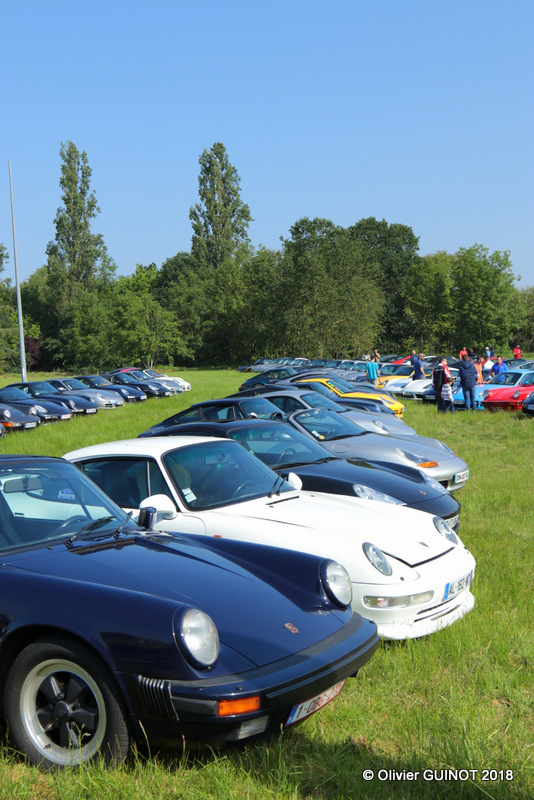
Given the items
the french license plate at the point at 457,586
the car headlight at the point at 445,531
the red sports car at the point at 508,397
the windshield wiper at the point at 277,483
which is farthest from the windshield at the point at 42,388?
the french license plate at the point at 457,586

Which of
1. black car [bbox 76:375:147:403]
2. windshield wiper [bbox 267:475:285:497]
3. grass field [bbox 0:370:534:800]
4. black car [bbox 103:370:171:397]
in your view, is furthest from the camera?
black car [bbox 103:370:171:397]

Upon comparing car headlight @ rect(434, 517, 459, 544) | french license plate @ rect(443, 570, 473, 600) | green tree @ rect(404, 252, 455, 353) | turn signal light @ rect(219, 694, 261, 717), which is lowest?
french license plate @ rect(443, 570, 473, 600)

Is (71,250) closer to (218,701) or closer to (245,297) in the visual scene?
(245,297)

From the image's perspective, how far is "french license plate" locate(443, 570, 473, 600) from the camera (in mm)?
4803

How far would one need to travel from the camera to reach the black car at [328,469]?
6.80m

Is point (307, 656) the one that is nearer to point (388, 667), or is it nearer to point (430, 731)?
point (430, 731)

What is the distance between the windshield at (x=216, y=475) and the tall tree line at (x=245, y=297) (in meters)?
51.0

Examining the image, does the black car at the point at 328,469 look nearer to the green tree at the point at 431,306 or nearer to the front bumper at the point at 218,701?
the front bumper at the point at 218,701

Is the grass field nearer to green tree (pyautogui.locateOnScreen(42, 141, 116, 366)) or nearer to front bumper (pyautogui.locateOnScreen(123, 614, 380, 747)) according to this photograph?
front bumper (pyautogui.locateOnScreen(123, 614, 380, 747))

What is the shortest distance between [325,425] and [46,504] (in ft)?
20.6

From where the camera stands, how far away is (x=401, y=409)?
21156 millimetres

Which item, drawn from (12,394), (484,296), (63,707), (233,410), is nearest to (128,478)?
(63,707)

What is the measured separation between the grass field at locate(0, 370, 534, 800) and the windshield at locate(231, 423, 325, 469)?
2.29 m

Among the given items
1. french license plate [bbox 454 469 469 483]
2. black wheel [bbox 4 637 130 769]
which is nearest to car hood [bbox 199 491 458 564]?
black wheel [bbox 4 637 130 769]
